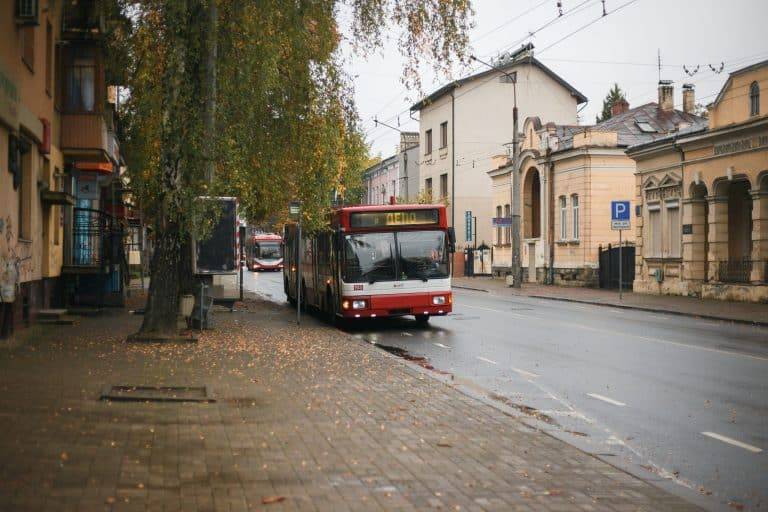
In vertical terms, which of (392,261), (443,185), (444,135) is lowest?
(392,261)

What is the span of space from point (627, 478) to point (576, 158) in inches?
1577

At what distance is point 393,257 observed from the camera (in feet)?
71.1

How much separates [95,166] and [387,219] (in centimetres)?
863

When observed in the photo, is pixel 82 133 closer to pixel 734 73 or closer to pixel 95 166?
pixel 95 166

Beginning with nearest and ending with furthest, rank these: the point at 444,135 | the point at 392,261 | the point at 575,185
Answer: the point at 392,261 < the point at 575,185 < the point at 444,135

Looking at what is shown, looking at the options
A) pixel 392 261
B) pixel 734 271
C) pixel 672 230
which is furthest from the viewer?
pixel 672 230

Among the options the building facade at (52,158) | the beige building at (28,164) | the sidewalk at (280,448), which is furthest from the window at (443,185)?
the sidewalk at (280,448)

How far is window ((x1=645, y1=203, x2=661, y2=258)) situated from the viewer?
37594 millimetres

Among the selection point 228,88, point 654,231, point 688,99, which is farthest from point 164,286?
point 688,99

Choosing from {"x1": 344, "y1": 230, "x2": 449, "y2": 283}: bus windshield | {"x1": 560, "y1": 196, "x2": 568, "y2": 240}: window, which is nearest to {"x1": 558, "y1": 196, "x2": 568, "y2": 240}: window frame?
{"x1": 560, "y1": 196, "x2": 568, "y2": 240}: window

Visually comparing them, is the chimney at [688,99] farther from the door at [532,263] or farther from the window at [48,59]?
the window at [48,59]

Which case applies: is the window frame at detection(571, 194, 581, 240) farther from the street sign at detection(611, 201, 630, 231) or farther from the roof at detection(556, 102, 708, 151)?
the street sign at detection(611, 201, 630, 231)

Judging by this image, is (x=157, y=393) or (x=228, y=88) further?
(x=228, y=88)

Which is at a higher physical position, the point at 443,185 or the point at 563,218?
the point at 443,185
